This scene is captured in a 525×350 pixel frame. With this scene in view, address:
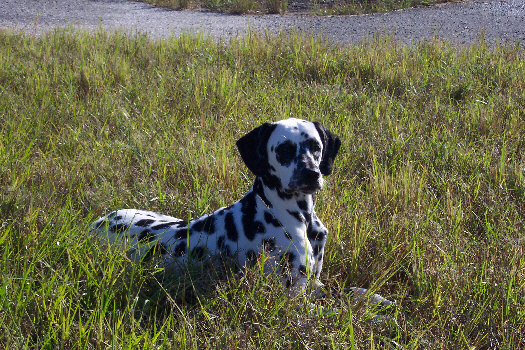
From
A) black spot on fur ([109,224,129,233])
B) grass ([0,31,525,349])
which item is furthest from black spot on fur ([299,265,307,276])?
black spot on fur ([109,224,129,233])

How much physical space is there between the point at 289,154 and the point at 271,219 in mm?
375

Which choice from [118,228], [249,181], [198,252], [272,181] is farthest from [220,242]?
[249,181]

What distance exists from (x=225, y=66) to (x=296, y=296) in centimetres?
453

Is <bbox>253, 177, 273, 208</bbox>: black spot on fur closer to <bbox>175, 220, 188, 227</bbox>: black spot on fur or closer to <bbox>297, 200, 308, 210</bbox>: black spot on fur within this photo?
<bbox>297, 200, 308, 210</bbox>: black spot on fur

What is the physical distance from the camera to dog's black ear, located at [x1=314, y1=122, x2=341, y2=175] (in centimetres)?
314

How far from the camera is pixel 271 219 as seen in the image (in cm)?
298

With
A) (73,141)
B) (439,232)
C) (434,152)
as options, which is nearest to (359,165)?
(434,152)

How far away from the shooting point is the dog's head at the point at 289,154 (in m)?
2.85

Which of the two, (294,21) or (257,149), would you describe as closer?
(257,149)

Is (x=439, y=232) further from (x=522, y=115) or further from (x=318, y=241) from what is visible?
(x=522, y=115)

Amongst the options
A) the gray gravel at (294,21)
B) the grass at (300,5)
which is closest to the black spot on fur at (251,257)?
the gray gravel at (294,21)

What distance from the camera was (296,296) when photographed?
2617 mm

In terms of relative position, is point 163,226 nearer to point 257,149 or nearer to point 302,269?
point 257,149

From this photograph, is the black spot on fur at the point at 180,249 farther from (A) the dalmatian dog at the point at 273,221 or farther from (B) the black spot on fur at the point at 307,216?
(B) the black spot on fur at the point at 307,216
